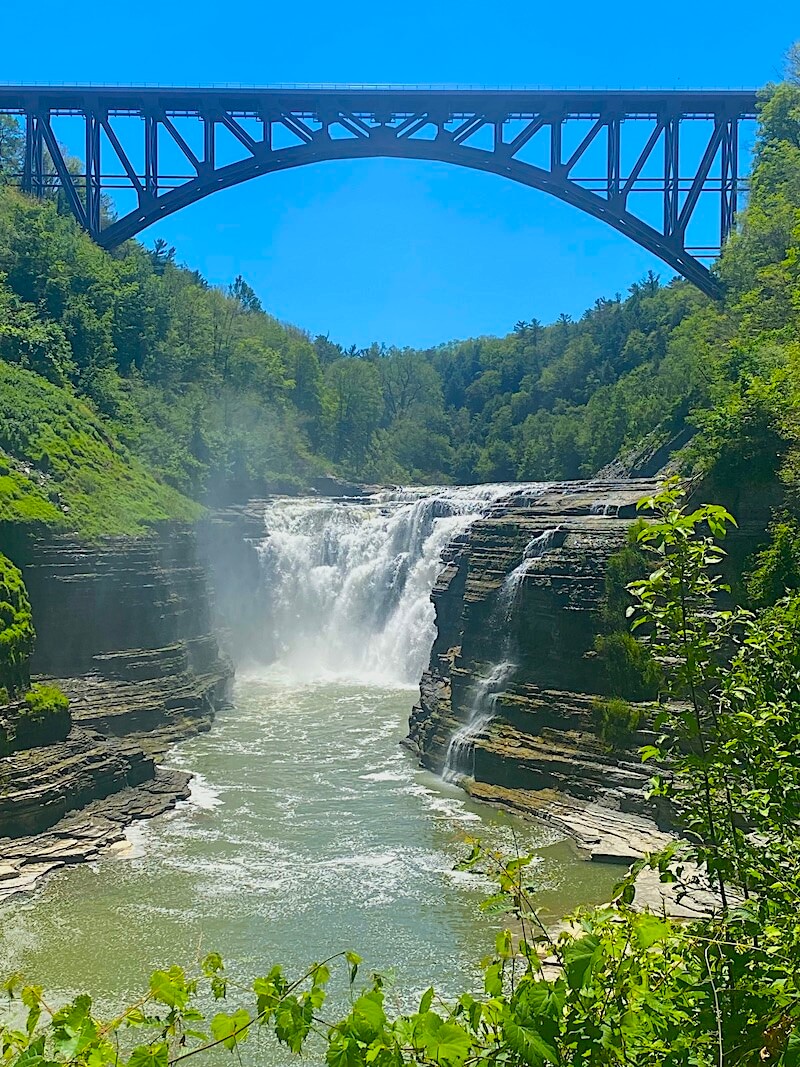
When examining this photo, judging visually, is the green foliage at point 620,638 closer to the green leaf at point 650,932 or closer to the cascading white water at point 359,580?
the cascading white water at point 359,580

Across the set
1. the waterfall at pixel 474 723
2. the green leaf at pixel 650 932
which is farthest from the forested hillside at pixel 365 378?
the green leaf at pixel 650 932

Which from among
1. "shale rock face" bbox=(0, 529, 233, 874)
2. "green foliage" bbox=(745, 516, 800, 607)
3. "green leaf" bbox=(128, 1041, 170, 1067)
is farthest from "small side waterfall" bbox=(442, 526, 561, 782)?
"green leaf" bbox=(128, 1041, 170, 1067)

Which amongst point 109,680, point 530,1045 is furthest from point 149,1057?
point 109,680

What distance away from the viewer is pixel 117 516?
27125 mm

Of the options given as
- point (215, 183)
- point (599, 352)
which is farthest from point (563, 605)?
point (599, 352)

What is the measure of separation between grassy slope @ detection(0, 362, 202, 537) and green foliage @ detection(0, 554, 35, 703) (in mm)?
2767

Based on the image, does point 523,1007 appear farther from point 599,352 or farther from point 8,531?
point 599,352

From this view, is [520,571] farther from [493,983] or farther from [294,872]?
[493,983]

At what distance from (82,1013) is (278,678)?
106 ft

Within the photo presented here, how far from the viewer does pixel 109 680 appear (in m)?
24.8

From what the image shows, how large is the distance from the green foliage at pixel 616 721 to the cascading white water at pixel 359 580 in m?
13.4

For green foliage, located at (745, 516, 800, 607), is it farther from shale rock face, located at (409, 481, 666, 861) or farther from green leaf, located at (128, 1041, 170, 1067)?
green leaf, located at (128, 1041, 170, 1067)

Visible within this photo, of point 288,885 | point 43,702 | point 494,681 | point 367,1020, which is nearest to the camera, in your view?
point 367,1020

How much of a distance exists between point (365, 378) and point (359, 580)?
2979cm
